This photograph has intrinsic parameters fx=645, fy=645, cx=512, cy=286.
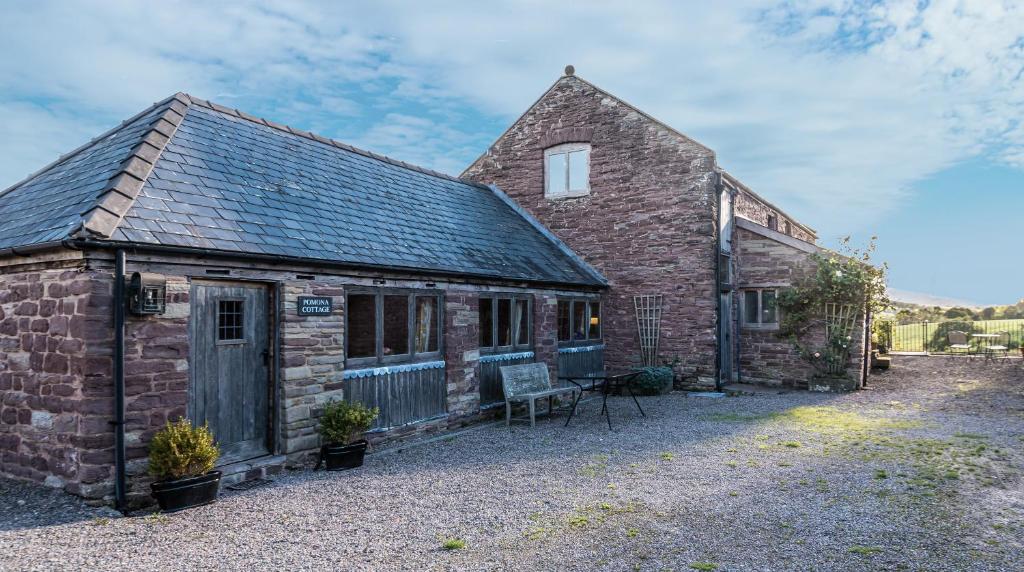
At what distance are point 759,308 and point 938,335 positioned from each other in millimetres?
13858

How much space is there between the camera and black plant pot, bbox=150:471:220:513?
6215 mm

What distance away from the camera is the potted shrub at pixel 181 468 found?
6254 mm

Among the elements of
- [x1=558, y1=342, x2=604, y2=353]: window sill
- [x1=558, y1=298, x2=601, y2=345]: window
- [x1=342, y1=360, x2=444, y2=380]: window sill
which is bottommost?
[x1=558, y1=342, x2=604, y2=353]: window sill

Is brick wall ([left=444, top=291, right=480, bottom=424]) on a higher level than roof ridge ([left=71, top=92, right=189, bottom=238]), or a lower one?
lower

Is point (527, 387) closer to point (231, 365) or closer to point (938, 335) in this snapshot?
point (231, 365)

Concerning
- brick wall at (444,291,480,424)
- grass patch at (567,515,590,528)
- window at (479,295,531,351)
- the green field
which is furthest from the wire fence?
grass patch at (567,515,590,528)

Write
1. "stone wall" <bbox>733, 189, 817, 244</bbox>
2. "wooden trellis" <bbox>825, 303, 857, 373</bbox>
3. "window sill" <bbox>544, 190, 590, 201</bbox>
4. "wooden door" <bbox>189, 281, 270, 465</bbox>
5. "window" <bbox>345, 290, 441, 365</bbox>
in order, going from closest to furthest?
1. "wooden door" <bbox>189, 281, 270, 465</bbox>
2. "window" <bbox>345, 290, 441, 365</bbox>
3. "wooden trellis" <bbox>825, 303, 857, 373</bbox>
4. "window sill" <bbox>544, 190, 590, 201</bbox>
5. "stone wall" <bbox>733, 189, 817, 244</bbox>

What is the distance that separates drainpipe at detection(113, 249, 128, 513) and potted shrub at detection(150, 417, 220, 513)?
0.92 ft

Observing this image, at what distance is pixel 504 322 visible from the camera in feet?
40.0

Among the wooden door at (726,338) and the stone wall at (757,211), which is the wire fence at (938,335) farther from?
the wooden door at (726,338)

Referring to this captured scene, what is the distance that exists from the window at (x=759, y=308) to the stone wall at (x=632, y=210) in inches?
79.8

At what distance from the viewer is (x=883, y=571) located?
4711 mm

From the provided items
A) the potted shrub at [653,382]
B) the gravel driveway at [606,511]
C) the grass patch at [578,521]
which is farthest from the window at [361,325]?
the potted shrub at [653,382]

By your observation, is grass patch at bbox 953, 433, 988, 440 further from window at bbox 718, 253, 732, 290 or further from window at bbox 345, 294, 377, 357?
window at bbox 345, 294, 377, 357
